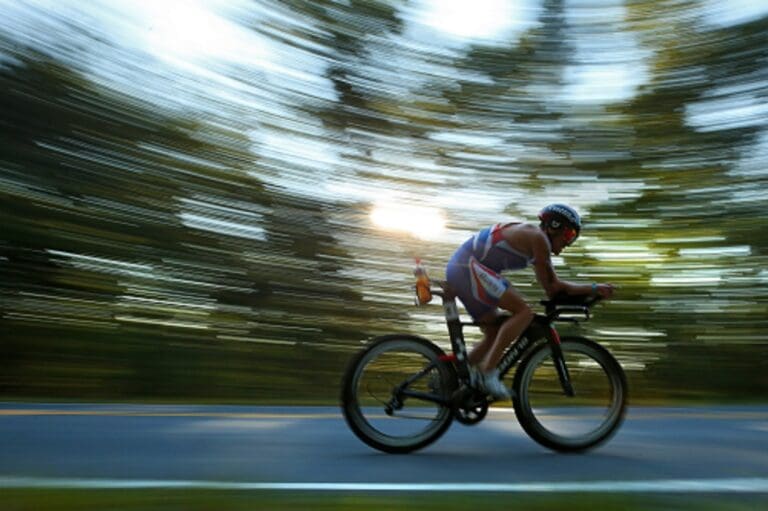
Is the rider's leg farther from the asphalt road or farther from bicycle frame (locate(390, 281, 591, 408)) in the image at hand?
the asphalt road

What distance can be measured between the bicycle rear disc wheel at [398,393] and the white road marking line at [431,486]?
3.81 ft

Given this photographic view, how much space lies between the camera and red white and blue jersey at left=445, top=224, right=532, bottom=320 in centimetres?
601

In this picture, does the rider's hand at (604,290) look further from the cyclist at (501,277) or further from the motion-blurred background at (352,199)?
the motion-blurred background at (352,199)

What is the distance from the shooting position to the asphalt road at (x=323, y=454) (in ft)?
16.1

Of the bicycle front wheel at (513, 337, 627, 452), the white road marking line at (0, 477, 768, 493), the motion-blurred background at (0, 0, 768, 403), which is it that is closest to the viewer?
the white road marking line at (0, 477, 768, 493)

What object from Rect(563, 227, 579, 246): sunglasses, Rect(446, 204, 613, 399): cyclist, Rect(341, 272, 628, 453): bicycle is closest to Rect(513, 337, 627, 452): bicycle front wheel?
Rect(341, 272, 628, 453): bicycle

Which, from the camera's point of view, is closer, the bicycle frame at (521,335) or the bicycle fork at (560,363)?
the bicycle frame at (521,335)

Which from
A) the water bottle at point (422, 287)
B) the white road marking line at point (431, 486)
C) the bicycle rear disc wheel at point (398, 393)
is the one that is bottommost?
the white road marking line at point (431, 486)

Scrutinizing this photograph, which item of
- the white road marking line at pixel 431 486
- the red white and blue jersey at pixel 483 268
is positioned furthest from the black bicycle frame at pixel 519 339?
the white road marking line at pixel 431 486

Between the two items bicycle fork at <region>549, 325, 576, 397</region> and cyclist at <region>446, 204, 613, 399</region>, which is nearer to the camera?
cyclist at <region>446, 204, 613, 399</region>

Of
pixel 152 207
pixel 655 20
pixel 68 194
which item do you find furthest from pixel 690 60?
pixel 68 194

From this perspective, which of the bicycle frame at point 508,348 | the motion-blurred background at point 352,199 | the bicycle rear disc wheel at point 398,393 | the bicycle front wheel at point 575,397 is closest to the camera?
the bicycle rear disc wheel at point 398,393

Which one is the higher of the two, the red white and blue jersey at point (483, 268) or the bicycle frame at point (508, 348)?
the red white and blue jersey at point (483, 268)

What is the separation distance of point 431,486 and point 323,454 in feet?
4.04
